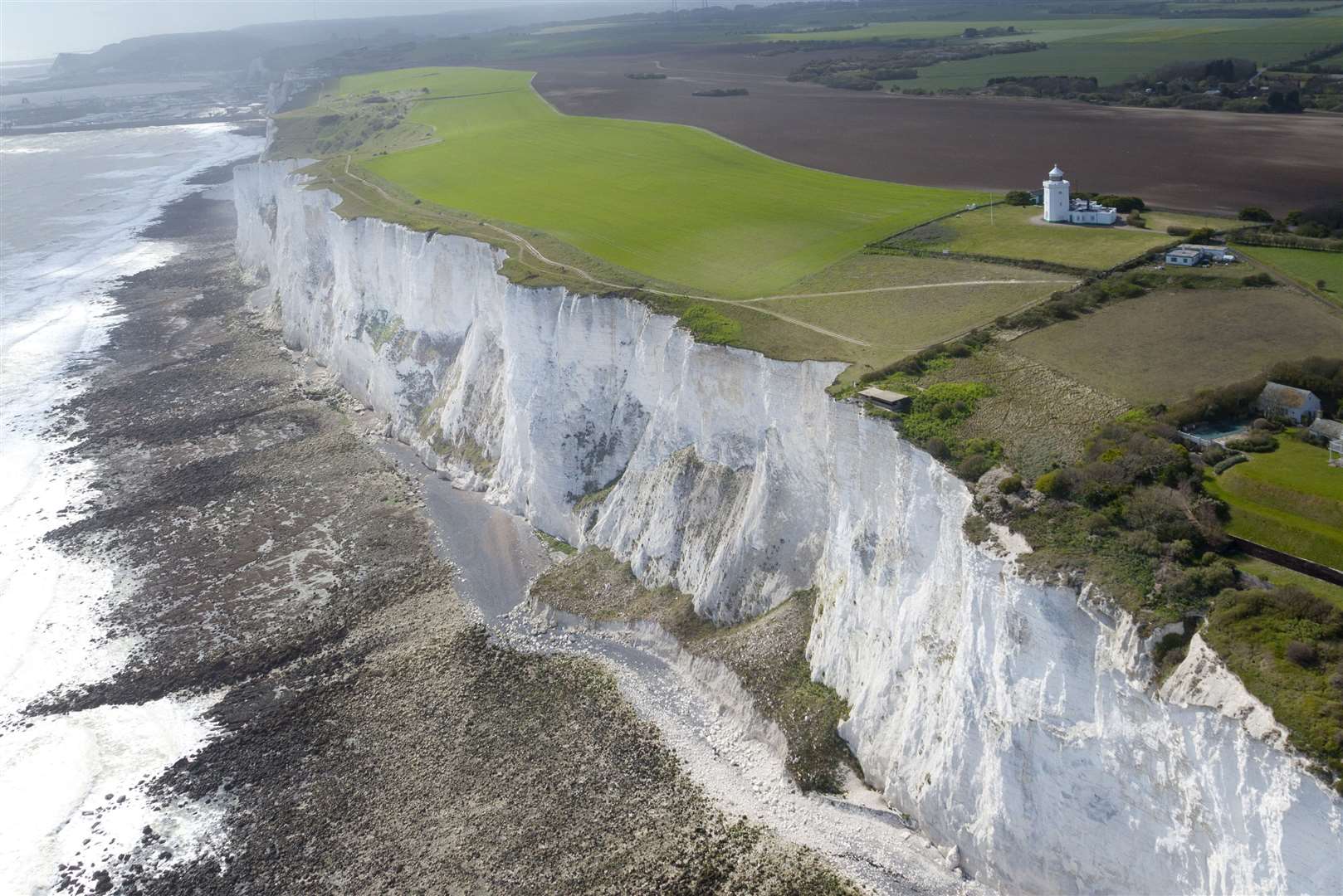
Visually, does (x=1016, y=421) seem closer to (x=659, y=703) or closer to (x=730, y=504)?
(x=730, y=504)

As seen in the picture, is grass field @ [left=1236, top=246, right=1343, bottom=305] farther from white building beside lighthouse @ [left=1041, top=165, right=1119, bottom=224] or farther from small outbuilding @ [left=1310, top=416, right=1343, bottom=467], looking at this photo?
small outbuilding @ [left=1310, top=416, right=1343, bottom=467]

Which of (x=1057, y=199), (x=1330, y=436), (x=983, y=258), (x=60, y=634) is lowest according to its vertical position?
(x=60, y=634)

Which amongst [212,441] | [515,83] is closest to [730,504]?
[212,441]

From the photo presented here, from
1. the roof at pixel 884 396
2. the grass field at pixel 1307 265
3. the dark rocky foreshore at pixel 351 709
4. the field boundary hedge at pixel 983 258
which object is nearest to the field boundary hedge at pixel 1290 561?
the roof at pixel 884 396

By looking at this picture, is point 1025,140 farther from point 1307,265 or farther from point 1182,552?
point 1182,552

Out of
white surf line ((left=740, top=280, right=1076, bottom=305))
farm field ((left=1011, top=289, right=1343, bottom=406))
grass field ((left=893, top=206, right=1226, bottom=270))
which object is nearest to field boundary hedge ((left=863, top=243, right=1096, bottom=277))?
grass field ((left=893, top=206, right=1226, bottom=270))

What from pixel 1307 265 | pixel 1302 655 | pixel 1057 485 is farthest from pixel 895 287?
pixel 1302 655
